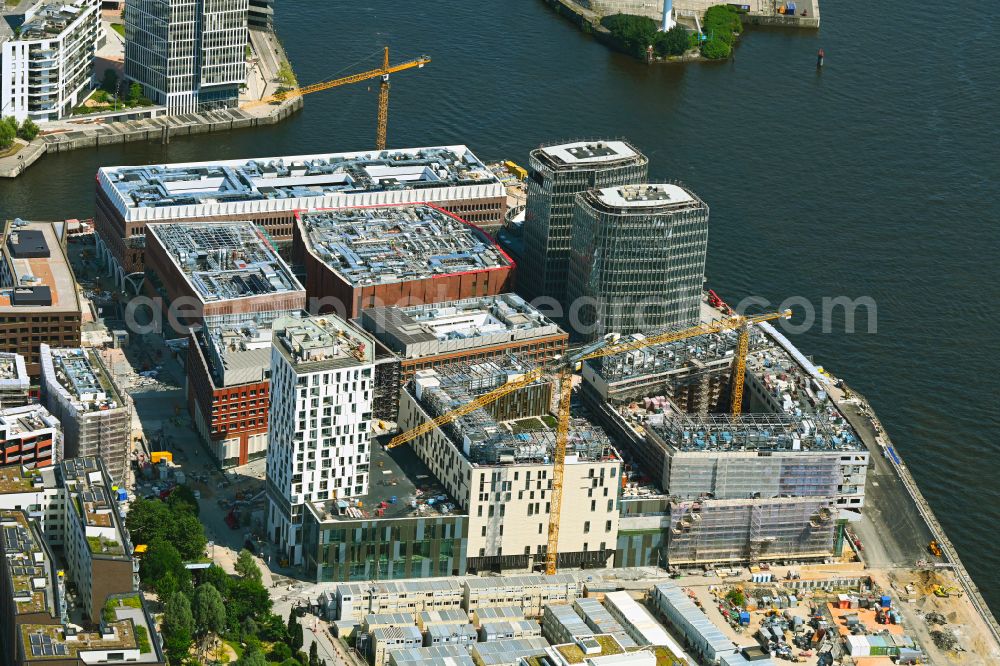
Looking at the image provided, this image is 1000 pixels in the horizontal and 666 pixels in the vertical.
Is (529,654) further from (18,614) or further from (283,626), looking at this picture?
(18,614)

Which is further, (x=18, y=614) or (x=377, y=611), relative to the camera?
(x=377, y=611)

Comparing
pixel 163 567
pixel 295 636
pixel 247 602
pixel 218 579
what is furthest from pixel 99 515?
pixel 295 636

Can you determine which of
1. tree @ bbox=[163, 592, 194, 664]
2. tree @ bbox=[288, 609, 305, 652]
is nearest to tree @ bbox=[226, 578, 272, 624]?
tree @ bbox=[288, 609, 305, 652]

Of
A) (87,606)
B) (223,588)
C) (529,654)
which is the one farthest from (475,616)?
(87,606)


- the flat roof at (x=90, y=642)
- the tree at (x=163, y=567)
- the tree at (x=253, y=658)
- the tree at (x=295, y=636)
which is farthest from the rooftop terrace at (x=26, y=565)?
the tree at (x=295, y=636)

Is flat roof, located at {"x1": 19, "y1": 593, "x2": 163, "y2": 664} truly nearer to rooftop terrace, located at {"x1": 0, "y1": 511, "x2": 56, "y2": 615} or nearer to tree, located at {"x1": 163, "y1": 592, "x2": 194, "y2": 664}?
rooftop terrace, located at {"x1": 0, "y1": 511, "x2": 56, "y2": 615}

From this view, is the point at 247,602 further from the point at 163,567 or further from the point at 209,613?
the point at 163,567
